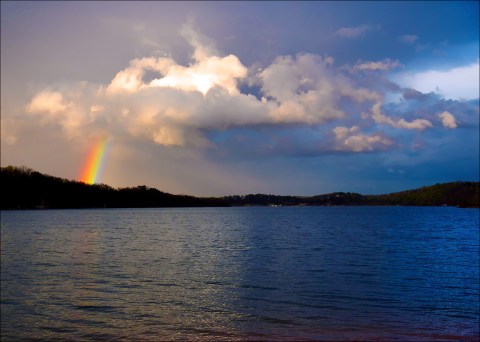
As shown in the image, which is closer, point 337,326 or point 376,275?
point 337,326

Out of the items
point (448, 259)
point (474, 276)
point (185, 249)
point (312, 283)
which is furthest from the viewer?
point (185, 249)

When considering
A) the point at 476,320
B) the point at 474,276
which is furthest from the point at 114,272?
the point at 474,276

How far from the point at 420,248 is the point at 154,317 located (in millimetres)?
52264

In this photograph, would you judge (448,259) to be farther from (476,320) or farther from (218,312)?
(218,312)

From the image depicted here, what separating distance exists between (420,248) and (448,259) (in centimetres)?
1373

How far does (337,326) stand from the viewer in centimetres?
2153

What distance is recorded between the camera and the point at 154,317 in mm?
23328

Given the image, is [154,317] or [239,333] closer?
[239,333]

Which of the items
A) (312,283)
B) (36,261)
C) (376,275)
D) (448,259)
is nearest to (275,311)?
(312,283)

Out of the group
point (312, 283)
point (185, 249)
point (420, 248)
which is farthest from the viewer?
point (420, 248)

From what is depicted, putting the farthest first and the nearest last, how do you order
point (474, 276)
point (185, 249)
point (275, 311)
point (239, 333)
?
point (185, 249) → point (474, 276) → point (275, 311) → point (239, 333)

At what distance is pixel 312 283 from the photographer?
112 feet

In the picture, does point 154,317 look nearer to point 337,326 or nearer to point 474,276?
point 337,326

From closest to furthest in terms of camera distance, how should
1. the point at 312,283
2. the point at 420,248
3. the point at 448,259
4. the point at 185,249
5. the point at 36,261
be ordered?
1. the point at 312,283
2. the point at 36,261
3. the point at 448,259
4. the point at 185,249
5. the point at 420,248
